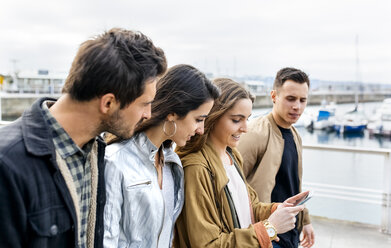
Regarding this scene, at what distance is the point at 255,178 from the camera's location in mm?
1915

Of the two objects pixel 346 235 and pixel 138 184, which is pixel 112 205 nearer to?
pixel 138 184

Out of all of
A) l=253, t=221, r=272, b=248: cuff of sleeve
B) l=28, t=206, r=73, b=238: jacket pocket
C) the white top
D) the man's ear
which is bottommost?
l=253, t=221, r=272, b=248: cuff of sleeve

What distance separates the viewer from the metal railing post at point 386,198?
363 cm

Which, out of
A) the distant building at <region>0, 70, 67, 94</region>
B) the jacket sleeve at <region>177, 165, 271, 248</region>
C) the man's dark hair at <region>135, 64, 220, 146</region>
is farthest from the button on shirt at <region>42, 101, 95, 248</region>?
the distant building at <region>0, 70, 67, 94</region>

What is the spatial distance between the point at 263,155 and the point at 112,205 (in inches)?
43.1

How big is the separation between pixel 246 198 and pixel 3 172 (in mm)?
1075

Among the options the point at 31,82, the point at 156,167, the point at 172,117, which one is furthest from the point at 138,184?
the point at 31,82

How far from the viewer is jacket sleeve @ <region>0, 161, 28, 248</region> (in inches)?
31.0

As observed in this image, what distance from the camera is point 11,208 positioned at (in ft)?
2.62

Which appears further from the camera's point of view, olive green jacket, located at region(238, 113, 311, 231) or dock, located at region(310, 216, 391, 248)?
dock, located at region(310, 216, 391, 248)

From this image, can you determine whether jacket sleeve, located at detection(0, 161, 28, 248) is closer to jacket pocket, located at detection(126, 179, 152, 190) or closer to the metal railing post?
jacket pocket, located at detection(126, 179, 152, 190)

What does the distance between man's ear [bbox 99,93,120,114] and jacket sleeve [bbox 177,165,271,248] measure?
0.51 meters

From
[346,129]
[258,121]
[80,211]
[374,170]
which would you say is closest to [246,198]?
[258,121]

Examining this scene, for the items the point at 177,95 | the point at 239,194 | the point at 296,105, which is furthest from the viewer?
the point at 296,105
